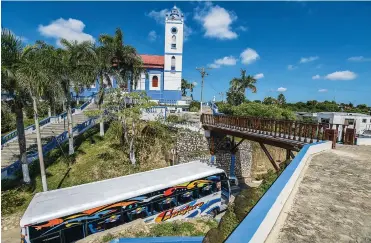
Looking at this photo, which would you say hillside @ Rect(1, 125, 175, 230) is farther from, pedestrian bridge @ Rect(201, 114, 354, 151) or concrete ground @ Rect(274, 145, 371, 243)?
concrete ground @ Rect(274, 145, 371, 243)

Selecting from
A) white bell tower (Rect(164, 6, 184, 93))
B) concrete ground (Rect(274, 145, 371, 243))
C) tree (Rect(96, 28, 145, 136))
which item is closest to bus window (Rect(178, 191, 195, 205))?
concrete ground (Rect(274, 145, 371, 243))

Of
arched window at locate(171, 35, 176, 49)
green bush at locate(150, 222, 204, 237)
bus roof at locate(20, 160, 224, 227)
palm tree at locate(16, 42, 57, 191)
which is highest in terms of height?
arched window at locate(171, 35, 176, 49)

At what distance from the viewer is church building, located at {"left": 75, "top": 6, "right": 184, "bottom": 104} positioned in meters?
38.4

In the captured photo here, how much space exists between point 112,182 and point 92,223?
2301 millimetres

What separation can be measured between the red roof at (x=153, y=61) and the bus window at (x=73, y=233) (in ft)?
111

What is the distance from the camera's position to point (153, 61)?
134ft

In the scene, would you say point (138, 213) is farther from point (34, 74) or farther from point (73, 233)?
point (34, 74)

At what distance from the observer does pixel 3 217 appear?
37.4 ft

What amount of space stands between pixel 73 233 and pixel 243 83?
35075 millimetres

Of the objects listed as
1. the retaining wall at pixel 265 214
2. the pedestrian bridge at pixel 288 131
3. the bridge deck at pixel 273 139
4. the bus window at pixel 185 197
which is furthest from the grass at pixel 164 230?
the retaining wall at pixel 265 214

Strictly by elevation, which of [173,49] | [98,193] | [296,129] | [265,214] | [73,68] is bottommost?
[98,193]

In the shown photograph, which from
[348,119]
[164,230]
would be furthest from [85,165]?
[348,119]

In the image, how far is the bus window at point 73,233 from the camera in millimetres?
8094

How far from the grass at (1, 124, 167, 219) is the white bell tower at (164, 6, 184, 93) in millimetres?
20950
